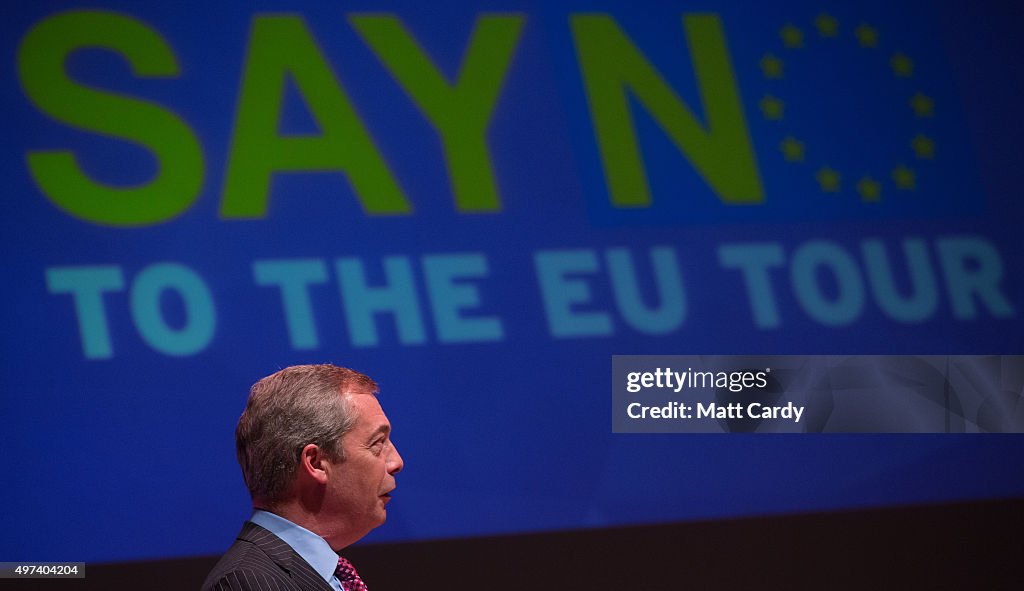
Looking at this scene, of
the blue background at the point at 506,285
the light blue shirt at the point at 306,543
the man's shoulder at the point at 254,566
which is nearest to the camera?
the man's shoulder at the point at 254,566

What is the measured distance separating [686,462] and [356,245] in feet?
4.21

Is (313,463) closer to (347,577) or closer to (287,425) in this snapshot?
(287,425)

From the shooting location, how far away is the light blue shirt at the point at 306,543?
6.10ft

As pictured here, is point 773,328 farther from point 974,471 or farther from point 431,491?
point 431,491

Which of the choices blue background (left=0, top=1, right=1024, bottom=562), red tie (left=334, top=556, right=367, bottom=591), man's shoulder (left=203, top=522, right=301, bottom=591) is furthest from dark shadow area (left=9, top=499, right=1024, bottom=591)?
man's shoulder (left=203, top=522, right=301, bottom=591)

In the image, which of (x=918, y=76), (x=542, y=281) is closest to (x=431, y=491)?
(x=542, y=281)

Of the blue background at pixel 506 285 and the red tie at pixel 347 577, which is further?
the blue background at pixel 506 285

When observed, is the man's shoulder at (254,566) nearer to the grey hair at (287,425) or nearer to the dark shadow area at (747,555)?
the grey hair at (287,425)

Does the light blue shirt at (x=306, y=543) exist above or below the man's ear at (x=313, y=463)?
below

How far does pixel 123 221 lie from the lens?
3.80m

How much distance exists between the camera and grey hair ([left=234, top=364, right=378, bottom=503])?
190cm

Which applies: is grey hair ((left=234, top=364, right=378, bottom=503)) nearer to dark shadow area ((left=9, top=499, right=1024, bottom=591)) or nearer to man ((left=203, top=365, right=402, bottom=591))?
man ((left=203, top=365, right=402, bottom=591))

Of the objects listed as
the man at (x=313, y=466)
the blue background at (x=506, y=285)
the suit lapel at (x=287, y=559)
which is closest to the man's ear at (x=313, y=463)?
the man at (x=313, y=466)

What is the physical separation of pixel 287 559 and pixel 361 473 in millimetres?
188
